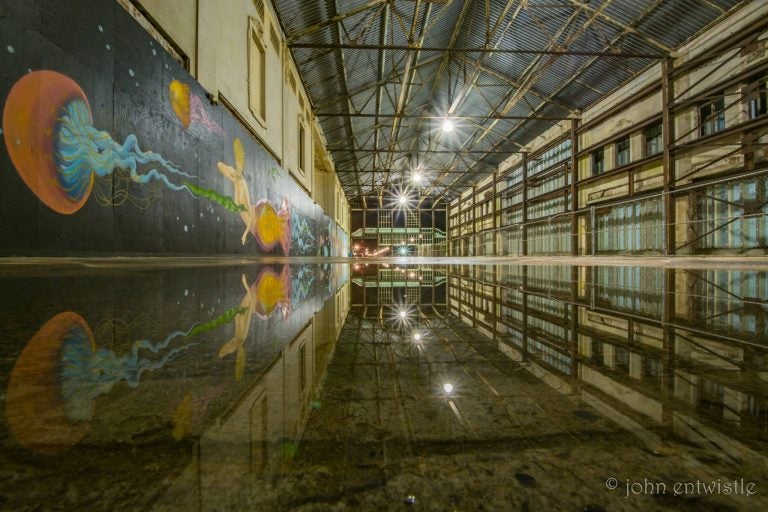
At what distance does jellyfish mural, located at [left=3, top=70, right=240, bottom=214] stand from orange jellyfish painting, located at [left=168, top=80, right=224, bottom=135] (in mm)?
1228

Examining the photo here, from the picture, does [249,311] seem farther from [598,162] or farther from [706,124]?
[598,162]

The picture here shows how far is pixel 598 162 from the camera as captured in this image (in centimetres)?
1306

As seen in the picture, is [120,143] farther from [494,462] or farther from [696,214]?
[696,214]

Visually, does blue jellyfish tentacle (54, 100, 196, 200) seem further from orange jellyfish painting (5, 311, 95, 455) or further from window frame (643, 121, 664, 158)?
window frame (643, 121, 664, 158)

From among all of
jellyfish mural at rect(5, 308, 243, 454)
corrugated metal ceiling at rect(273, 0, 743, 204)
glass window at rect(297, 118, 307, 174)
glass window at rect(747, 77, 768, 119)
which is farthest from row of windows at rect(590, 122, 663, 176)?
jellyfish mural at rect(5, 308, 243, 454)

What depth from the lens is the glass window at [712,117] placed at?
8.66 metres

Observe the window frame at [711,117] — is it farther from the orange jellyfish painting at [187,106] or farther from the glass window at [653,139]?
the orange jellyfish painting at [187,106]

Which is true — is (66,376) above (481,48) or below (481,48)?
below

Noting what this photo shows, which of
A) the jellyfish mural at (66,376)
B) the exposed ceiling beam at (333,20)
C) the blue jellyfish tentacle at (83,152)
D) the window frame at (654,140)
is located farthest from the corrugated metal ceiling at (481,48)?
the jellyfish mural at (66,376)

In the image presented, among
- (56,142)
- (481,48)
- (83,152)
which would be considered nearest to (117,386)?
(56,142)

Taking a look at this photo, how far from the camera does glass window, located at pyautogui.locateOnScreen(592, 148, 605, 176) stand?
12.8 meters

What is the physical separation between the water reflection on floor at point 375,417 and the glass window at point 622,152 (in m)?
12.7


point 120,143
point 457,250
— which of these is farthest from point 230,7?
point 457,250

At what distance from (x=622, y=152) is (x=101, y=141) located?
13651mm
